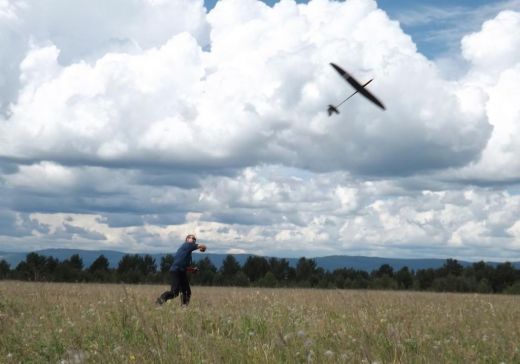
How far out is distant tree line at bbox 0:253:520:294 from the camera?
55312 mm

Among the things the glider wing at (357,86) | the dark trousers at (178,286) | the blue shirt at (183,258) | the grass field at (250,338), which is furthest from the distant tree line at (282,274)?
→ the glider wing at (357,86)

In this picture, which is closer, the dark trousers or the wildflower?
the wildflower

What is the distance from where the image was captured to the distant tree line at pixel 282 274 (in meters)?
55.3

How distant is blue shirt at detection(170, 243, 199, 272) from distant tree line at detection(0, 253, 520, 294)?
123 ft

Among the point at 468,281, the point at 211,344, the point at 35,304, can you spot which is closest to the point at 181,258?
the point at 35,304

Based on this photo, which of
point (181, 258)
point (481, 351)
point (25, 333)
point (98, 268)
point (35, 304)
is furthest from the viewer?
point (98, 268)

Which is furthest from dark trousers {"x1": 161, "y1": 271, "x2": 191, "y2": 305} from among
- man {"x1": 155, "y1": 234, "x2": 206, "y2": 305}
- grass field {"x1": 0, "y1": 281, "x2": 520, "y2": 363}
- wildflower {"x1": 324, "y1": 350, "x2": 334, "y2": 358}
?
wildflower {"x1": 324, "y1": 350, "x2": 334, "y2": 358}

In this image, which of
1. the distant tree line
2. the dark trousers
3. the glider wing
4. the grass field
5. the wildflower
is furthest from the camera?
the distant tree line

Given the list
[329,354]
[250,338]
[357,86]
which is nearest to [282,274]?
[250,338]

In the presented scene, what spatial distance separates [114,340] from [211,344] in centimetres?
178

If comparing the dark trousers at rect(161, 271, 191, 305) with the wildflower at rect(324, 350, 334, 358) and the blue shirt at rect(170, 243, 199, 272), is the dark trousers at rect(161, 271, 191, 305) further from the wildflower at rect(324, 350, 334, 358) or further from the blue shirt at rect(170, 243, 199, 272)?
the wildflower at rect(324, 350, 334, 358)

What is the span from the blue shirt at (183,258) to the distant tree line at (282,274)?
37.6m

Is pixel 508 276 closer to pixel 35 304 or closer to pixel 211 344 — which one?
pixel 35 304

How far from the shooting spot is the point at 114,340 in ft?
31.1
